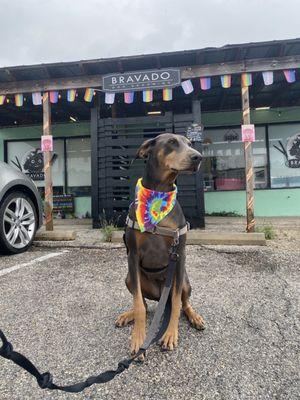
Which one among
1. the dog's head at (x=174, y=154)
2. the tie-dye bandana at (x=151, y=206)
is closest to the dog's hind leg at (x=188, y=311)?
the tie-dye bandana at (x=151, y=206)

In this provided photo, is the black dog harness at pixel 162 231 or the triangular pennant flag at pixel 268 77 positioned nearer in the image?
the black dog harness at pixel 162 231

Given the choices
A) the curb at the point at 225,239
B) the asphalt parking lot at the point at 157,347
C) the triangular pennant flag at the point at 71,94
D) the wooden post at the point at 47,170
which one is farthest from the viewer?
the triangular pennant flag at the point at 71,94

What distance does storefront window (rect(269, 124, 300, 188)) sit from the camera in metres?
10.2

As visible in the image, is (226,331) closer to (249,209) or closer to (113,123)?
(249,209)

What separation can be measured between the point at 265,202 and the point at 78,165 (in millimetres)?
5980

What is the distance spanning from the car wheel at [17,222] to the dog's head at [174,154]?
10.1ft

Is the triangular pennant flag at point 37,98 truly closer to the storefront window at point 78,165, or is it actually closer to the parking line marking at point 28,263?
the parking line marking at point 28,263

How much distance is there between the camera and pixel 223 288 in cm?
344

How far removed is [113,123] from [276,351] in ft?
20.8

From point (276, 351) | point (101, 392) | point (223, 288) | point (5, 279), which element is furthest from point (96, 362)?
point (5, 279)

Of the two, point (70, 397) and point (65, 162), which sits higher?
point (65, 162)

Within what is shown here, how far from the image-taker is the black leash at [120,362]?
4.12 feet

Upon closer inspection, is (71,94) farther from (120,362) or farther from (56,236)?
(120,362)

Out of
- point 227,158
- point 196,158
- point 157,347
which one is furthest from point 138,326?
point 227,158
